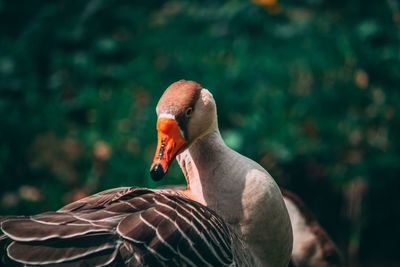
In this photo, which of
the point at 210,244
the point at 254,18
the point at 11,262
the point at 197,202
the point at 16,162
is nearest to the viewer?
the point at 11,262

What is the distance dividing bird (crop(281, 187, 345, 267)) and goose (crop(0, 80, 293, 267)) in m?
0.76

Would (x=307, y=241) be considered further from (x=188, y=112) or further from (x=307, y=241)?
(x=188, y=112)

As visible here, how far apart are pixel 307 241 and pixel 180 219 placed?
1.27m

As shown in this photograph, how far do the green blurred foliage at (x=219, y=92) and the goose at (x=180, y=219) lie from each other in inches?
71.5

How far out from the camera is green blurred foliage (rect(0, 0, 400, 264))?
557cm

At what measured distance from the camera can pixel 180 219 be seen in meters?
3.28

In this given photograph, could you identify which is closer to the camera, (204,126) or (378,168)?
(204,126)

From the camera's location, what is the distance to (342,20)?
6395 mm

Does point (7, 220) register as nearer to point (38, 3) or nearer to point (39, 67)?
point (39, 67)

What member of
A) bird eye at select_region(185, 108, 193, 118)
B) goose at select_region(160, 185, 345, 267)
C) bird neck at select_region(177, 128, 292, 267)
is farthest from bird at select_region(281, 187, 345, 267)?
bird eye at select_region(185, 108, 193, 118)

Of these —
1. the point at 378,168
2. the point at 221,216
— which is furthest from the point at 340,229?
the point at 221,216

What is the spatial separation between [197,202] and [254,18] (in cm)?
287

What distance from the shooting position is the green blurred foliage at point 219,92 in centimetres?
557

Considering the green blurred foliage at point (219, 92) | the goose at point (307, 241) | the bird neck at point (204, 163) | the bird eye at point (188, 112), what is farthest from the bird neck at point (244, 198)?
the green blurred foliage at point (219, 92)
